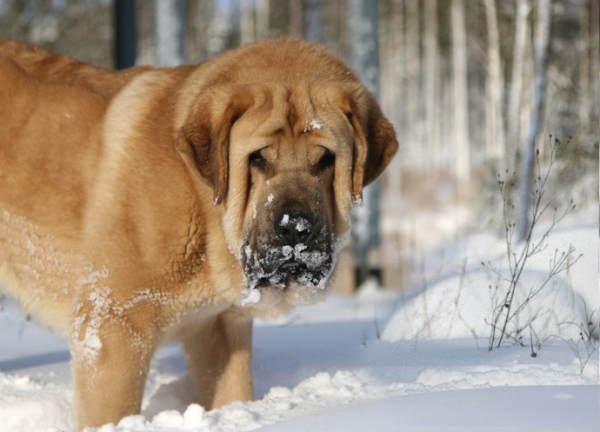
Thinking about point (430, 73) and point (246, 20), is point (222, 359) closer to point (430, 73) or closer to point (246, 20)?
point (246, 20)

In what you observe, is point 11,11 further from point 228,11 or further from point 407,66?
point 407,66

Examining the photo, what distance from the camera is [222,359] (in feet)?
11.3

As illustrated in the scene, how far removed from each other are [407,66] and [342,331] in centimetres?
2795

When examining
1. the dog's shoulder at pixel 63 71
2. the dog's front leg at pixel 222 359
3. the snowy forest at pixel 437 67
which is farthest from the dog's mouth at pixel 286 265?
the snowy forest at pixel 437 67

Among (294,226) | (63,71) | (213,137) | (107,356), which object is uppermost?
(63,71)

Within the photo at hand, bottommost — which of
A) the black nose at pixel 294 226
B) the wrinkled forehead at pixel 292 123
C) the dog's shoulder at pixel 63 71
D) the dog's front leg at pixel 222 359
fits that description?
the dog's front leg at pixel 222 359

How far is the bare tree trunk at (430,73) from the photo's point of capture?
2862 cm

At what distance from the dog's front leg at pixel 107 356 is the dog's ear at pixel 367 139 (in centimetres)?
105

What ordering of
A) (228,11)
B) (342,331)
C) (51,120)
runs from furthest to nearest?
(228,11) < (342,331) < (51,120)

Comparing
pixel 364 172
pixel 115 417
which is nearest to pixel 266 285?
pixel 364 172

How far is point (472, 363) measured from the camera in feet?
9.46

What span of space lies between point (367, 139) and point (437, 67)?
28.6 metres

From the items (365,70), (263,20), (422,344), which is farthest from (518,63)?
(422,344)

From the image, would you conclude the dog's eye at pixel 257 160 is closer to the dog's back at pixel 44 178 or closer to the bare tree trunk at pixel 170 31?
the dog's back at pixel 44 178
